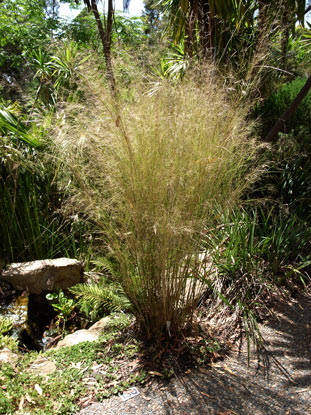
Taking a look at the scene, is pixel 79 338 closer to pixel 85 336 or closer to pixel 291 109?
pixel 85 336

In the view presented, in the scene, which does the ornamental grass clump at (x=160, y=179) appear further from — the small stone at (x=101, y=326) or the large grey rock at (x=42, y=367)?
the large grey rock at (x=42, y=367)

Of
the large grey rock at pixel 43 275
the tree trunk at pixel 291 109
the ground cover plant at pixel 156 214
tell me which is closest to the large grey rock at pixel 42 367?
the ground cover plant at pixel 156 214

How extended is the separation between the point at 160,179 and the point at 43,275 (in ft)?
7.32

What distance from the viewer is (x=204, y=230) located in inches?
95.0

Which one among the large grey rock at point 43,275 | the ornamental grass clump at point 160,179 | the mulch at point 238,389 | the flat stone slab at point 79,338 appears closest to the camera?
the mulch at point 238,389

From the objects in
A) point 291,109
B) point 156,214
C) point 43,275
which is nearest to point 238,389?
point 156,214

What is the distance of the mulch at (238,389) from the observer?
198 centimetres

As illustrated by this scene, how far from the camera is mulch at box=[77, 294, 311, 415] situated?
6.48ft

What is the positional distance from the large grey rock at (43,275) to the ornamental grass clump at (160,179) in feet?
4.77

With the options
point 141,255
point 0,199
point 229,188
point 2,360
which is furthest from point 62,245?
point 229,188

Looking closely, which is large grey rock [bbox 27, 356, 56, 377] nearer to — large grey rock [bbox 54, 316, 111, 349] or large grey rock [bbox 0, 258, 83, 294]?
large grey rock [bbox 54, 316, 111, 349]

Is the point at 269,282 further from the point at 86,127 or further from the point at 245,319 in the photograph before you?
the point at 86,127

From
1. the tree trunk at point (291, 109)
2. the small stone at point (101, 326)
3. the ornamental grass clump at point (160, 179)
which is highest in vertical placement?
the tree trunk at point (291, 109)

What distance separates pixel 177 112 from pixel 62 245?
2544 mm
